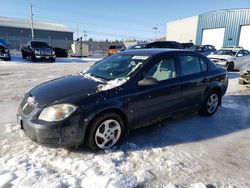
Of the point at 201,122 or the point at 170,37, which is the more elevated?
the point at 170,37

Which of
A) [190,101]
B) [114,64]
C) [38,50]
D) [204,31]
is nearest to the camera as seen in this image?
[114,64]

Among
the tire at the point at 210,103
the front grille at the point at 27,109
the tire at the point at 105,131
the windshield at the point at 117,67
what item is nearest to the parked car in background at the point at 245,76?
the tire at the point at 210,103

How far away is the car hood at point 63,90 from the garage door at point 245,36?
26.2 meters

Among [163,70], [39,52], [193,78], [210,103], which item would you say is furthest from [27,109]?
[39,52]

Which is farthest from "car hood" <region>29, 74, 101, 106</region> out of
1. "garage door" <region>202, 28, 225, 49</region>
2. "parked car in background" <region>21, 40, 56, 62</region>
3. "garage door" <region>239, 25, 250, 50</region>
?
"garage door" <region>202, 28, 225, 49</region>

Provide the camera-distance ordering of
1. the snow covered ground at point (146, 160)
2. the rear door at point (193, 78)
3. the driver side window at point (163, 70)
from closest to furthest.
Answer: the snow covered ground at point (146, 160) → the driver side window at point (163, 70) → the rear door at point (193, 78)

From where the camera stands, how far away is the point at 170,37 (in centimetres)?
4159

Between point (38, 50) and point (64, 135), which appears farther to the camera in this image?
point (38, 50)

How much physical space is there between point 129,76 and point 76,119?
3.92 ft

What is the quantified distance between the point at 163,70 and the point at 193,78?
2.82 ft

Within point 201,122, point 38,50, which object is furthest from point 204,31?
point 201,122

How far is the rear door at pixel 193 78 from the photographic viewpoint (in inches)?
195

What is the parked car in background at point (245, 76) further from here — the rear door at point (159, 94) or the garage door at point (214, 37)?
the garage door at point (214, 37)

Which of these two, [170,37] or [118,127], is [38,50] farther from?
[170,37]
